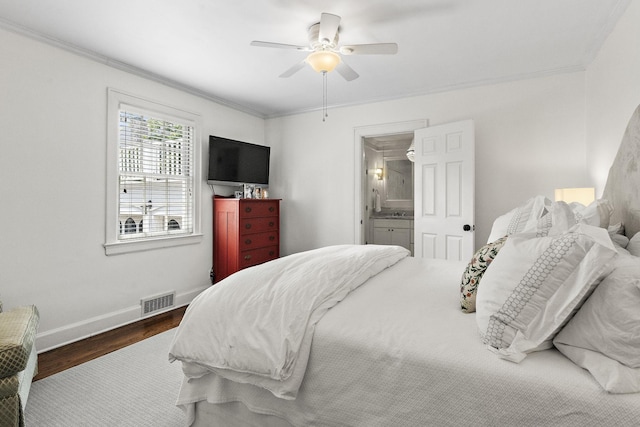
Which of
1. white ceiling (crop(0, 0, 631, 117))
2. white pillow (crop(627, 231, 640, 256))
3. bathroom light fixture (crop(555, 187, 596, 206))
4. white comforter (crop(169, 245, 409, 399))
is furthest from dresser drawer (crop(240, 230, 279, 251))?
white pillow (crop(627, 231, 640, 256))

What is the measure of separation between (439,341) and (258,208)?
3376 millimetres

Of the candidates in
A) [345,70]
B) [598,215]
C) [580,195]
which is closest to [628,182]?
[598,215]

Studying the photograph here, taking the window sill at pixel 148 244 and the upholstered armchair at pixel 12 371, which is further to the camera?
the window sill at pixel 148 244

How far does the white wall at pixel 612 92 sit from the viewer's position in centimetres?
211

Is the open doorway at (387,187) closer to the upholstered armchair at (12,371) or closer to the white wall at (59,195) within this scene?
the white wall at (59,195)

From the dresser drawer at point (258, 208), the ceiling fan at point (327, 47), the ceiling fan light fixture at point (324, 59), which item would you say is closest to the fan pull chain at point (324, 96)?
the ceiling fan at point (327, 47)

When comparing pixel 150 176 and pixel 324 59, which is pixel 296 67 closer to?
pixel 324 59

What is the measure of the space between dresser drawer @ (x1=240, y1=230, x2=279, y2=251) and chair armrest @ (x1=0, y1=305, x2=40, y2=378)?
7.33ft

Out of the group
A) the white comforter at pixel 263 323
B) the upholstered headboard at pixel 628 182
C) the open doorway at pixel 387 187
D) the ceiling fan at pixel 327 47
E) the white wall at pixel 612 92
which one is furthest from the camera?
the open doorway at pixel 387 187

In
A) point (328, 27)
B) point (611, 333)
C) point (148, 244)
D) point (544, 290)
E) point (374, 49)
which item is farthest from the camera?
point (148, 244)

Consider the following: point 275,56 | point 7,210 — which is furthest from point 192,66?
point 7,210

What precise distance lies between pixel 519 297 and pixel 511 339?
138mm

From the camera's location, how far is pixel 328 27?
226 cm

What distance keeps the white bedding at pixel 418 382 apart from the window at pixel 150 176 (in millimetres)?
2284
